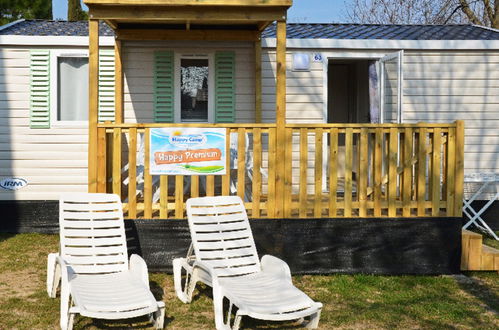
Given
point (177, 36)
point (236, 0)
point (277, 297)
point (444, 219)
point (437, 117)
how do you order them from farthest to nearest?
point (437, 117) < point (177, 36) < point (444, 219) < point (236, 0) < point (277, 297)

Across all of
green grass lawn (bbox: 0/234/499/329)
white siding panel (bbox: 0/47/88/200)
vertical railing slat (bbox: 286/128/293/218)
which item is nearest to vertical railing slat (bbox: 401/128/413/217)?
green grass lawn (bbox: 0/234/499/329)

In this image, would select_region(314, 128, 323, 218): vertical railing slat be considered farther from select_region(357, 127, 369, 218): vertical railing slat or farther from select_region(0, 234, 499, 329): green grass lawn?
select_region(0, 234, 499, 329): green grass lawn

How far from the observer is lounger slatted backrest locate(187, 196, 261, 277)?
5938mm

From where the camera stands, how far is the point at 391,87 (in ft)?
30.3

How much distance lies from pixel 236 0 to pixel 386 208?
2570 mm

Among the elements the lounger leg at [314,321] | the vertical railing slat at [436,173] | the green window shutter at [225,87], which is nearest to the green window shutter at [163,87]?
the green window shutter at [225,87]

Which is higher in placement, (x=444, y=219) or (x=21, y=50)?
(x=21, y=50)

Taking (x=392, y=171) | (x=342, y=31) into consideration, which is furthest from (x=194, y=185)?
(x=342, y=31)

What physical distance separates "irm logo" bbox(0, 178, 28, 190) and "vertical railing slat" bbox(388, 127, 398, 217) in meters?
4.93

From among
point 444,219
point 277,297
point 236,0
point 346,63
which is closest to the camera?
point 277,297

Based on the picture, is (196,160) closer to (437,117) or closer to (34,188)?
(34,188)

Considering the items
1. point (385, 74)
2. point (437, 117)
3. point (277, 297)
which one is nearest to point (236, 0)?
point (277, 297)

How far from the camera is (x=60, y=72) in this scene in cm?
891

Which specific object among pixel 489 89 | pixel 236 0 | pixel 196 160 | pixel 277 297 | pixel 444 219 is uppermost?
pixel 236 0
